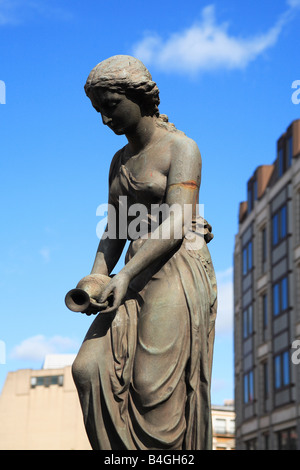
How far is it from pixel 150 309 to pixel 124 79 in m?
1.50

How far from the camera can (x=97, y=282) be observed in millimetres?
5141

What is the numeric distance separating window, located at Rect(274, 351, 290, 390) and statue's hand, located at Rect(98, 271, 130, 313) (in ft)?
136

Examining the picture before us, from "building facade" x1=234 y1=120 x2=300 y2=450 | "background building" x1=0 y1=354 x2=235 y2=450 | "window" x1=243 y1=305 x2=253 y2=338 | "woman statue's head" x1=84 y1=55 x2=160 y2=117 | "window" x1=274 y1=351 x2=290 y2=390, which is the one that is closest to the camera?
"woman statue's head" x1=84 y1=55 x2=160 y2=117

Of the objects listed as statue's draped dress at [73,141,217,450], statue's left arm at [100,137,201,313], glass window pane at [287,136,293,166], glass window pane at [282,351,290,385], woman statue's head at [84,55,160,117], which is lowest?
statue's draped dress at [73,141,217,450]

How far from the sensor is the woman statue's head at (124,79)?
537 cm

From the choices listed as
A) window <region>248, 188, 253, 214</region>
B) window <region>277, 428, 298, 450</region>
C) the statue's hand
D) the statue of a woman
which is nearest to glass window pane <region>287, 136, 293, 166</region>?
window <region>248, 188, 253, 214</region>

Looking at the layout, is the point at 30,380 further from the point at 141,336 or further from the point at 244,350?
the point at 141,336

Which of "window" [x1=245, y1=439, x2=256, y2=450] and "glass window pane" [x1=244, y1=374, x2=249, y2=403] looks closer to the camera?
"window" [x1=245, y1=439, x2=256, y2=450]

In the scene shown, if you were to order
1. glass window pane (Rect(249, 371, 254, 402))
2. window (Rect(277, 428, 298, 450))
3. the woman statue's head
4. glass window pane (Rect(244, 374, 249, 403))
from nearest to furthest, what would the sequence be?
the woman statue's head
window (Rect(277, 428, 298, 450))
glass window pane (Rect(249, 371, 254, 402))
glass window pane (Rect(244, 374, 249, 403))

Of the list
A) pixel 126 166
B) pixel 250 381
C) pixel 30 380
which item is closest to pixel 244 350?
pixel 250 381

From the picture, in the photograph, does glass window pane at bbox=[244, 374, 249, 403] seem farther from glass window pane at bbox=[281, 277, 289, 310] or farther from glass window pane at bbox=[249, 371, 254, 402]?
glass window pane at bbox=[281, 277, 289, 310]

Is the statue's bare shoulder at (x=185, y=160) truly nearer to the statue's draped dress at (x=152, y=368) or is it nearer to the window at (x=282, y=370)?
the statue's draped dress at (x=152, y=368)

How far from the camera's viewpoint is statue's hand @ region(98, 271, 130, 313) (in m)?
5.04
